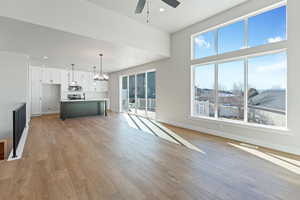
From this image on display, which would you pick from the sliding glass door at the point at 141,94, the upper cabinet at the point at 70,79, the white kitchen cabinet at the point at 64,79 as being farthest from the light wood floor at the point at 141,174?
the white kitchen cabinet at the point at 64,79

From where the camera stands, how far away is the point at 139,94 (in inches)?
331

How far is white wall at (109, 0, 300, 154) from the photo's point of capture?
3105 millimetres

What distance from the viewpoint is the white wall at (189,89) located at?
10.2 ft

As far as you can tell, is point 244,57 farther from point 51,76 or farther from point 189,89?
point 51,76

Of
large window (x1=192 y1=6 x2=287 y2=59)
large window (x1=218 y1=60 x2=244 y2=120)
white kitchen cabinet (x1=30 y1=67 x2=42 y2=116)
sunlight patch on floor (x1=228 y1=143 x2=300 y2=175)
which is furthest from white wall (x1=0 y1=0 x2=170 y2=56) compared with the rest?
white kitchen cabinet (x1=30 y1=67 x2=42 y2=116)

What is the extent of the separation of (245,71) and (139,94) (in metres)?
5.51

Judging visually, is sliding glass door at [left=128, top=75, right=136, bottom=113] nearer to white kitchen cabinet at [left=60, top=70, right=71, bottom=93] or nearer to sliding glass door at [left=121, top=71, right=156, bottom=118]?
sliding glass door at [left=121, top=71, right=156, bottom=118]

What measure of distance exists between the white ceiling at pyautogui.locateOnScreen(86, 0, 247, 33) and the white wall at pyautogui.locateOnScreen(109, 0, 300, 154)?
271 millimetres

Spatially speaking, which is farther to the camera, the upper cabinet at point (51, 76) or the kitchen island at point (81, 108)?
the upper cabinet at point (51, 76)

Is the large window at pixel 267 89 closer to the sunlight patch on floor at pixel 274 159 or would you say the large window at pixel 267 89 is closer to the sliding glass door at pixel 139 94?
the sunlight patch on floor at pixel 274 159

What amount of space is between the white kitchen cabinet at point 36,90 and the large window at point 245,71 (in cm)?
822

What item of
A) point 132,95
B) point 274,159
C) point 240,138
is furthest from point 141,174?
point 132,95

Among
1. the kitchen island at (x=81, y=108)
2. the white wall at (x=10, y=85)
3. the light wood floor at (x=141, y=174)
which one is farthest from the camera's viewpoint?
the kitchen island at (x=81, y=108)

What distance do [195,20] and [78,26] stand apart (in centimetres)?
358
